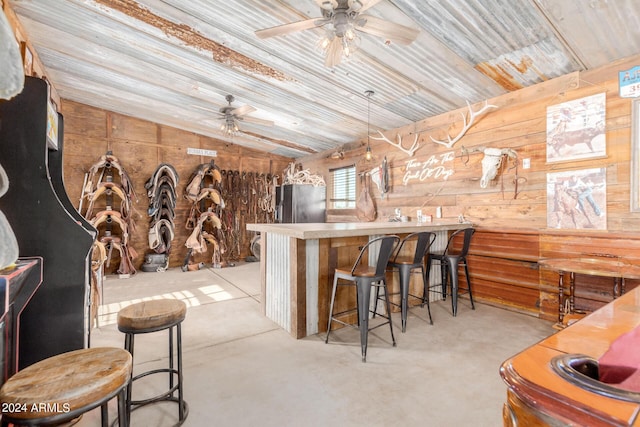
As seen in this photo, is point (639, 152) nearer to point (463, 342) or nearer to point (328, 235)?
point (463, 342)

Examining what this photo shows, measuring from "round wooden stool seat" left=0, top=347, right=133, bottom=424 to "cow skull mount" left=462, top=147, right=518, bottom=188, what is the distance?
159 inches

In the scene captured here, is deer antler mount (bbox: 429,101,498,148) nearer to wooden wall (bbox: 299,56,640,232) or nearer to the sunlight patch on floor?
wooden wall (bbox: 299,56,640,232)

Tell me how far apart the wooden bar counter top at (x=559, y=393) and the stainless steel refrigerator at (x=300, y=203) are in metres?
5.24

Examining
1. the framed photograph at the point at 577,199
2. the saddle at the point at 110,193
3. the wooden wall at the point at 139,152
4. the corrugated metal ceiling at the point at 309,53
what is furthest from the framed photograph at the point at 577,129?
the saddle at the point at 110,193

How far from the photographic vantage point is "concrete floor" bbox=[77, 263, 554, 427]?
1.75 m

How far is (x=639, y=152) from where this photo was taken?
9.07ft

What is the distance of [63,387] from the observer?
0.94 metres

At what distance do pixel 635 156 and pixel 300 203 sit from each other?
4672 millimetres

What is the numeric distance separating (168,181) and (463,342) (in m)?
5.74

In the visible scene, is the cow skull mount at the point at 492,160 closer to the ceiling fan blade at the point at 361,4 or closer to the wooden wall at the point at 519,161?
the wooden wall at the point at 519,161

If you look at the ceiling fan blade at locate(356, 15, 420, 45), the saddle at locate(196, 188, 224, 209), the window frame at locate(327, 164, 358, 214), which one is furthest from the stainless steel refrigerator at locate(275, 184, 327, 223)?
the ceiling fan blade at locate(356, 15, 420, 45)

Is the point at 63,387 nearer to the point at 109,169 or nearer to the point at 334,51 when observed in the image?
the point at 334,51

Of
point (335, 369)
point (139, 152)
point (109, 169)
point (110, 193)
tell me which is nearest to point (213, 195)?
point (139, 152)

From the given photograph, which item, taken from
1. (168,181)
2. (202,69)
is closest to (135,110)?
(168,181)
